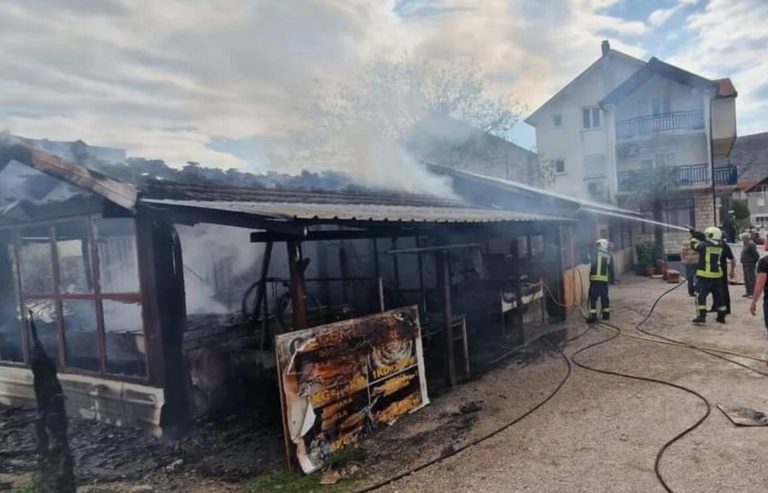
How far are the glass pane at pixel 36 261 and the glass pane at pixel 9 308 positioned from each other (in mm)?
225

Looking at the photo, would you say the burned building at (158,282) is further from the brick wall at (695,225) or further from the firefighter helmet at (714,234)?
the brick wall at (695,225)

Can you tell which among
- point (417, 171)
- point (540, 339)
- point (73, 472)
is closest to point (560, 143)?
point (417, 171)

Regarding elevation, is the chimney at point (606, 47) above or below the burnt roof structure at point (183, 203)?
above

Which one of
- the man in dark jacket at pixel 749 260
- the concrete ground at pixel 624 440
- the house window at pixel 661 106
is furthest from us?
the house window at pixel 661 106

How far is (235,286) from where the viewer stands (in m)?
8.79

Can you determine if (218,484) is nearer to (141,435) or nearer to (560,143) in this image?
(141,435)

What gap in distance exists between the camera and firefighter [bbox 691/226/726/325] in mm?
9211

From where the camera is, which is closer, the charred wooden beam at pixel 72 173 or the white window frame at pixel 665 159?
the charred wooden beam at pixel 72 173

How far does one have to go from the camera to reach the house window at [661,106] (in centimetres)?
2539

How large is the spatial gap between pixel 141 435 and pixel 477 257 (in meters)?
6.14

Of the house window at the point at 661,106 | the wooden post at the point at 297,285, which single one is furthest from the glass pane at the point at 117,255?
the house window at the point at 661,106

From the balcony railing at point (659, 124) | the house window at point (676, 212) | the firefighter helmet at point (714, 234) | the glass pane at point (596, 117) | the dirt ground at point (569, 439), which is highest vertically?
the glass pane at point (596, 117)

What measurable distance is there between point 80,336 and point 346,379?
3.79 m

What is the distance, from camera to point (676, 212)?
2544cm
